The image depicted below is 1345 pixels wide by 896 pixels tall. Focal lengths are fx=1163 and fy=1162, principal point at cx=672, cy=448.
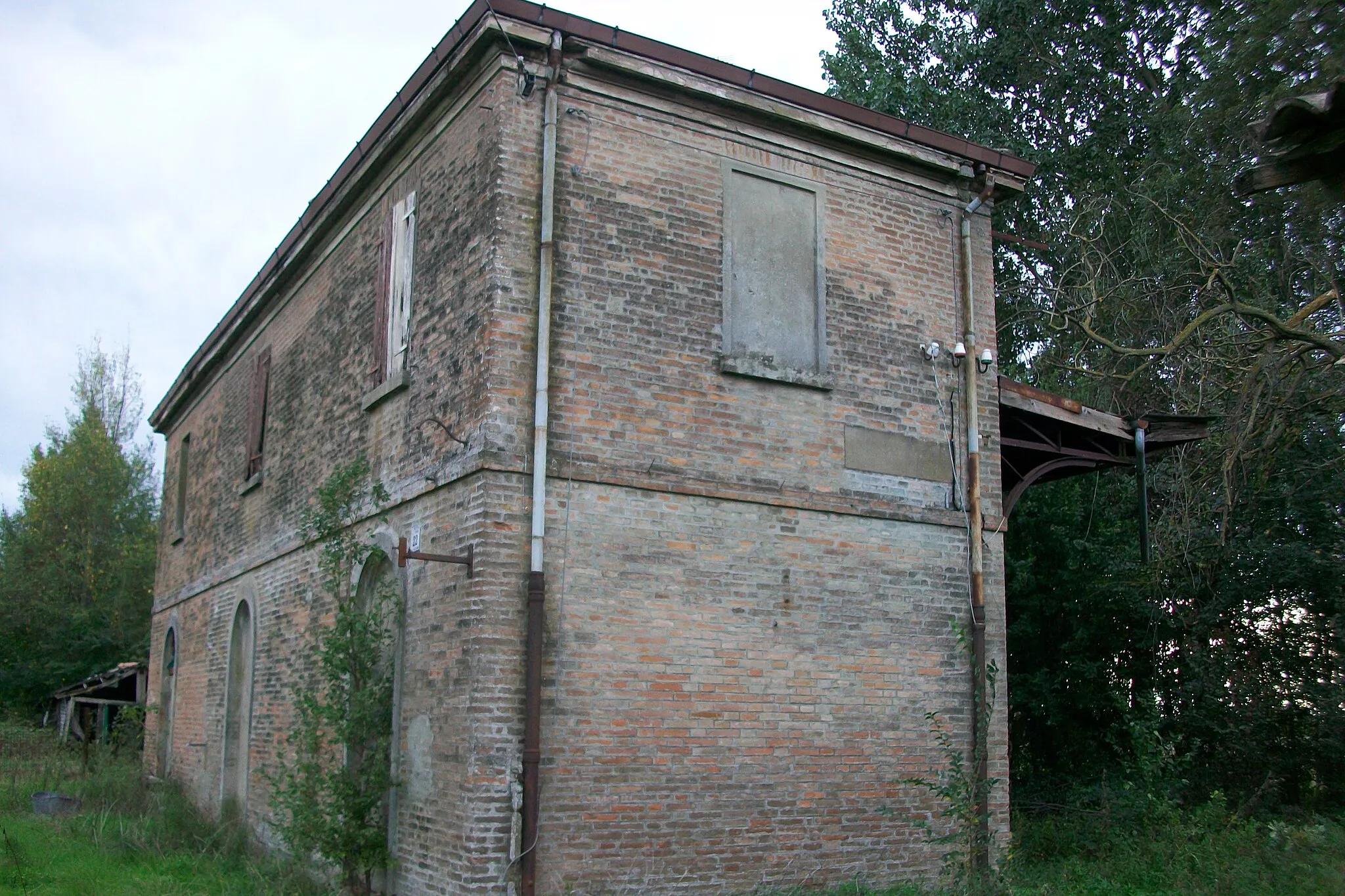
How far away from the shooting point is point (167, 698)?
62.5 feet

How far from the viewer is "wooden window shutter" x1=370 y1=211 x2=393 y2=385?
36.9 ft

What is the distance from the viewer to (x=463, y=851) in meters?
8.29

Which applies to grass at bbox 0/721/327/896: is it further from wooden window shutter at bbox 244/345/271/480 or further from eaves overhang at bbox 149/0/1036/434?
eaves overhang at bbox 149/0/1036/434

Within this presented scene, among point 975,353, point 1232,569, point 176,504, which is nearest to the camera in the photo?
point 975,353

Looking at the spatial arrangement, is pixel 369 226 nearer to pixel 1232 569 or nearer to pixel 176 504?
pixel 176 504

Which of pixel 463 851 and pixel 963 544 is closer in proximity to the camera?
pixel 463 851

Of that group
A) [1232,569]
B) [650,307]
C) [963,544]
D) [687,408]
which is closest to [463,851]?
[687,408]

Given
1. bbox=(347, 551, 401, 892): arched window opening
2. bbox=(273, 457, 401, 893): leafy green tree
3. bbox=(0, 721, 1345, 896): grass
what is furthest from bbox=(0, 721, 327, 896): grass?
bbox=(347, 551, 401, 892): arched window opening

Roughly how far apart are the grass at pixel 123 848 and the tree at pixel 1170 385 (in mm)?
9276

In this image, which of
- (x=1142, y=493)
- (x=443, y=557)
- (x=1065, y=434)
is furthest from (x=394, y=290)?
(x=1142, y=493)

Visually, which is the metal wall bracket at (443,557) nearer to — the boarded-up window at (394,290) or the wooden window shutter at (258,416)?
the boarded-up window at (394,290)

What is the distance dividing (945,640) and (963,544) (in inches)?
36.3

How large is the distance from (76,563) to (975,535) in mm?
31343

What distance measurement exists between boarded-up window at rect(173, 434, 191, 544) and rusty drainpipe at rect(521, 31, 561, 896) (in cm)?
1212
